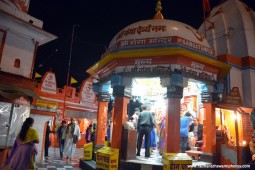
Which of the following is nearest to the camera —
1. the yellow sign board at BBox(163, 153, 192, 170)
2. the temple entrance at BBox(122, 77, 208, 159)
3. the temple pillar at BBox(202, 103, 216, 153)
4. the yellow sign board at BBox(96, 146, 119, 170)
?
the yellow sign board at BBox(163, 153, 192, 170)

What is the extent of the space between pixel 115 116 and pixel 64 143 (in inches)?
192

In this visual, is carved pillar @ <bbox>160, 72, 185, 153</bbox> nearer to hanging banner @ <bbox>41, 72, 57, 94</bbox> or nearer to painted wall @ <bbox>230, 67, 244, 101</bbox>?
painted wall @ <bbox>230, 67, 244, 101</bbox>

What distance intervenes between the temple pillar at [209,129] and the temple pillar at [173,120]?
6.72 ft

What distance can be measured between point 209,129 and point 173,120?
7.50ft

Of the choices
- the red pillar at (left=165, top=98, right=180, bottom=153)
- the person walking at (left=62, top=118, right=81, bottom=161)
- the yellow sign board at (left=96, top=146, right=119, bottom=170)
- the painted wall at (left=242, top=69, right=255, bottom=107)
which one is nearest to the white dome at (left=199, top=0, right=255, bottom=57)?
the painted wall at (left=242, top=69, right=255, bottom=107)

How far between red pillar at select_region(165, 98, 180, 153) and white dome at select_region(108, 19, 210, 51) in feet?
9.25

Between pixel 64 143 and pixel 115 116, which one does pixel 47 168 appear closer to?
pixel 64 143

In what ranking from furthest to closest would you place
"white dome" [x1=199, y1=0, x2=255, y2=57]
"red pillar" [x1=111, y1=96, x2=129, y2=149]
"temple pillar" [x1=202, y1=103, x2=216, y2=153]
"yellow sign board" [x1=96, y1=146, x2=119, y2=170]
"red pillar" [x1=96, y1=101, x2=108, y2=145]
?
"white dome" [x1=199, y1=0, x2=255, y2=57] → "red pillar" [x1=96, y1=101, x2=108, y2=145] → "temple pillar" [x1=202, y1=103, x2=216, y2=153] → "red pillar" [x1=111, y1=96, x2=129, y2=149] → "yellow sign board" [x1=96, y1=146, x2=119, y2=170]

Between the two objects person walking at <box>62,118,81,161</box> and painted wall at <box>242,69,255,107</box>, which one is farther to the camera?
painted wall at <box>242,69,255,107</box>

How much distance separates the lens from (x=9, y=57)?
1002 centimetres

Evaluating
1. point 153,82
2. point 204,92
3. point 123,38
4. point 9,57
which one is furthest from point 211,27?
point 9,57

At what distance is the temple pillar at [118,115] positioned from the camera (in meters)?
8.58

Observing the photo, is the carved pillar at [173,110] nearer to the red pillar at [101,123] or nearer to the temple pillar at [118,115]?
the temple pillar at [118,115]

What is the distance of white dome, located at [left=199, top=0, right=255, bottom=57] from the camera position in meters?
14.1
